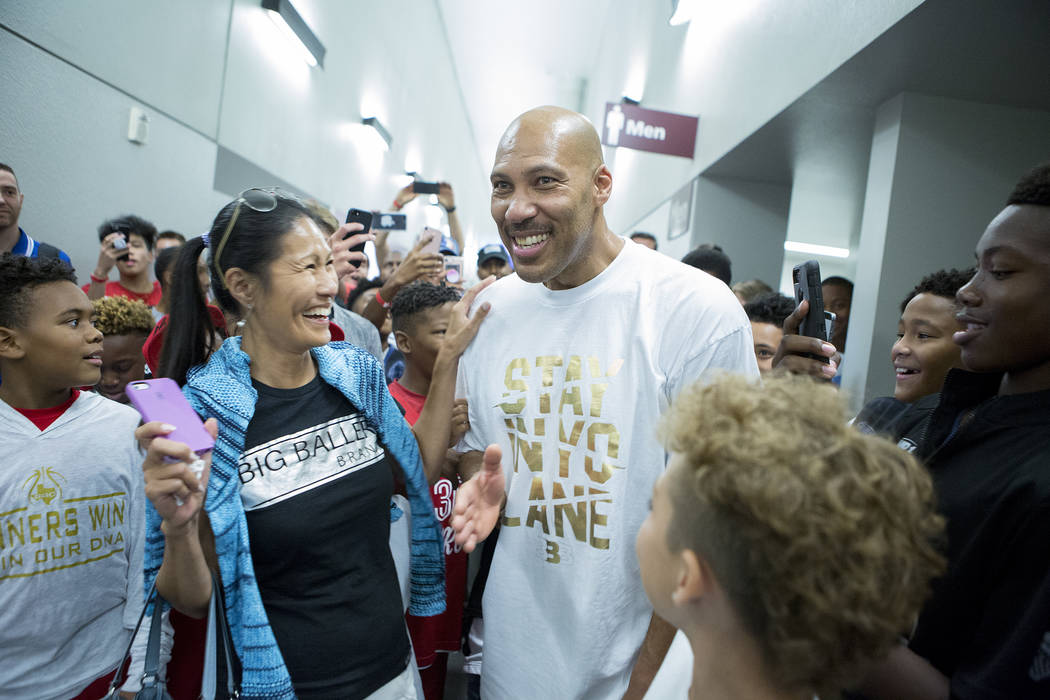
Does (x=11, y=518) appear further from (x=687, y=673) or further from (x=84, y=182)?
(x=84, y=182)

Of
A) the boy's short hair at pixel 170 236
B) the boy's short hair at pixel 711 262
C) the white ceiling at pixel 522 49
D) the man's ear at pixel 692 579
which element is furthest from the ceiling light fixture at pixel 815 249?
the man's ear at pixel 692 579

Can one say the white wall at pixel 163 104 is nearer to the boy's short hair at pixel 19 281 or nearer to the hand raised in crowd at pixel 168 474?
the boy's short hair at pixel 19 281

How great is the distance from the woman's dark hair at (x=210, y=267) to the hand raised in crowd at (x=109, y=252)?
246 centimetres

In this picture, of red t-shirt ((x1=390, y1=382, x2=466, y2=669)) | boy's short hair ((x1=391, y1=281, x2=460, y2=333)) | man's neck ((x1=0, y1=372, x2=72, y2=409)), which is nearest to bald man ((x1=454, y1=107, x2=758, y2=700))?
red t-shirt ((x1=390, y1=382, x2=466, y2=669))

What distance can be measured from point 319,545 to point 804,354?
4.51 ft

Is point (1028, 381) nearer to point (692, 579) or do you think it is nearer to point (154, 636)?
point (692, 579)

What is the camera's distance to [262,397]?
1475mm

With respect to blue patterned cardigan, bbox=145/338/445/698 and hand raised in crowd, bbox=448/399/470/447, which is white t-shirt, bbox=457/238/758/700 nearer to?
hand raised in crowd, bbox=448/399/470/447

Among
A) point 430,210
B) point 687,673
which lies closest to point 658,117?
point 687,673

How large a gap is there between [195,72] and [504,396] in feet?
14.5

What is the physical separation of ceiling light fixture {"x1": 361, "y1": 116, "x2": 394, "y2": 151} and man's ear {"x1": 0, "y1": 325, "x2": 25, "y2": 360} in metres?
8.05

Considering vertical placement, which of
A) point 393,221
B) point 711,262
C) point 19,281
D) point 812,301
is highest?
point 393,221

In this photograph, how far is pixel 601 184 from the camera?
168 centimetres

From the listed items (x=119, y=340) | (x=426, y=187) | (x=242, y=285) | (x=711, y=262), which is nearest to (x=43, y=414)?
(x=242, y=285)
